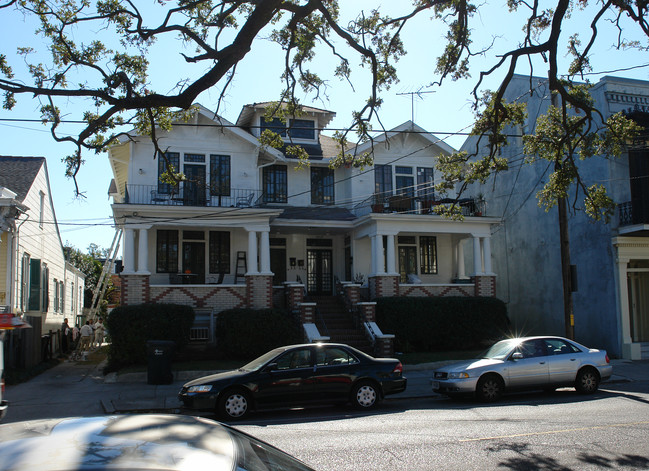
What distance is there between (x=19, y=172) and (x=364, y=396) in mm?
17359

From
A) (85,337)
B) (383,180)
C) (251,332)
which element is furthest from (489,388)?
(85,337)

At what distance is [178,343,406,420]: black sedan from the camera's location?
36.4 ft

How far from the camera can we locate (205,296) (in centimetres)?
2175

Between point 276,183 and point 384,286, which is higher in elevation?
point 276,183

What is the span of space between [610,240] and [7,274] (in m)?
21.1

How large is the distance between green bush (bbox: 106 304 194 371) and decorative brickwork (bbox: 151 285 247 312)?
1417 millimetres

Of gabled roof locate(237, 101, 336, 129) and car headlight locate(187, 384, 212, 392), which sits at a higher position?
gabled roof locate(237, 101, 336, 129)

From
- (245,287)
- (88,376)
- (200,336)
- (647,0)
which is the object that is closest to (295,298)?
(245,287)

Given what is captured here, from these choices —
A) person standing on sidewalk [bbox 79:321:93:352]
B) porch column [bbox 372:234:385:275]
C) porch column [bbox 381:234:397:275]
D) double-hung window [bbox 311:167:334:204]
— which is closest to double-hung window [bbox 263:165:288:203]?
double-hung window [bbox 311:167:334:204]

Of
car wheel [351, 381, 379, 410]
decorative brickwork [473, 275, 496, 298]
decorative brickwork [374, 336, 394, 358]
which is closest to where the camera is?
car wheel [351, 381, 379, 410]

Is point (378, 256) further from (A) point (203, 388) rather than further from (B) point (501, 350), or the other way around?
(A) point (203, 388)

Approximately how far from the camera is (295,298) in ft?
72.0

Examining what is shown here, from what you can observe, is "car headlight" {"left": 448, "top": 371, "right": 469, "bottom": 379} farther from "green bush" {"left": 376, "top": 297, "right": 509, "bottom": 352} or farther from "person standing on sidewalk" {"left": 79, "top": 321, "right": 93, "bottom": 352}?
"person standing on sidewalk" {"left": 79, "top": 321, "right": 93, "bottom": 352}

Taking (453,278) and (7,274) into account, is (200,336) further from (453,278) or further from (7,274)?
(453,278)
